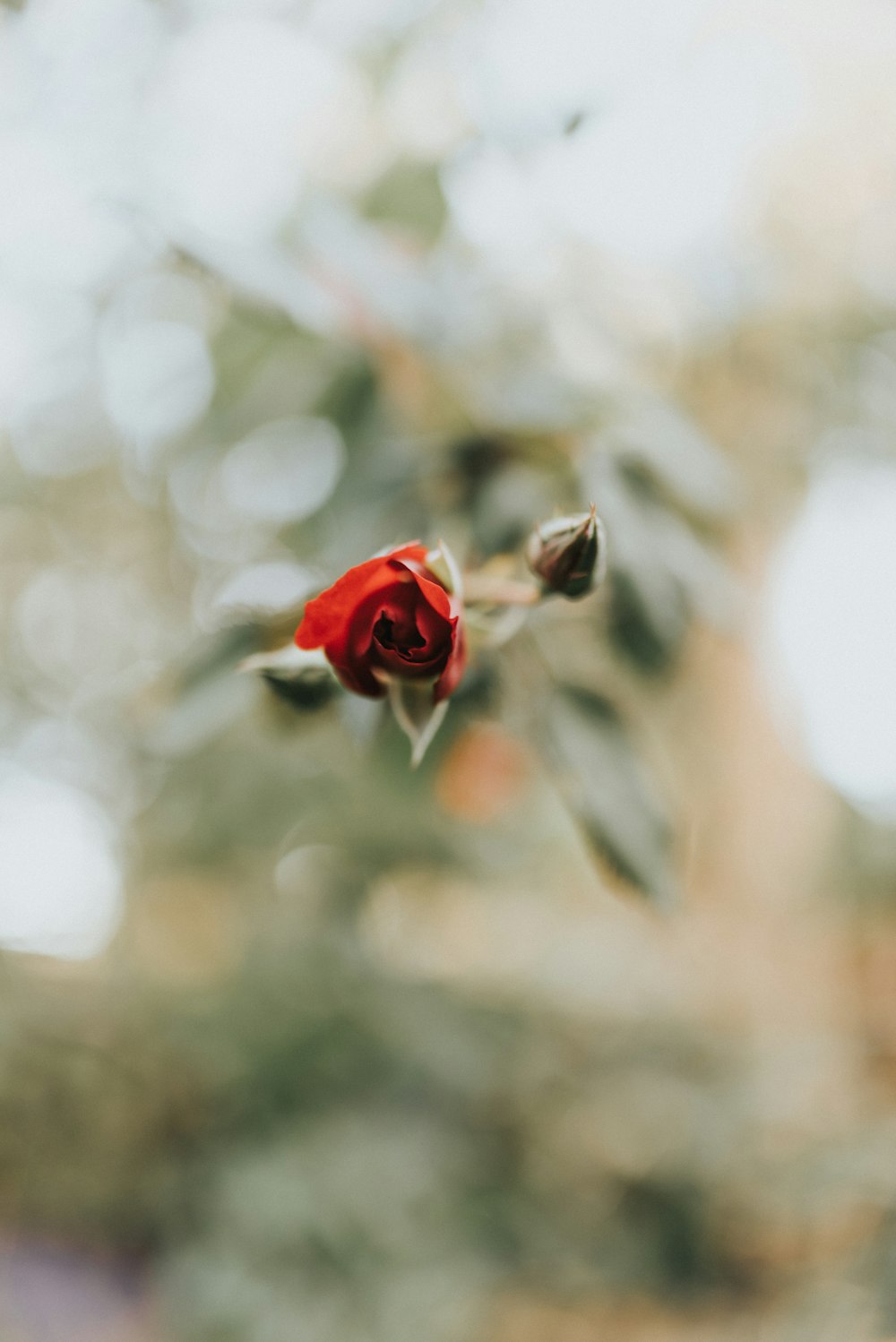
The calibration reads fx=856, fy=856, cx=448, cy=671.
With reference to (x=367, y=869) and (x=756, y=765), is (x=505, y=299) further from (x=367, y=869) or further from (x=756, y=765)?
(x=756, y=765)

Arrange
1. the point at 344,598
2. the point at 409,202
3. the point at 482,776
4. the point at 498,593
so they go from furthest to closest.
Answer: the point at 409,202, the point at 482,776, the point at 498,593, the point at 344,598

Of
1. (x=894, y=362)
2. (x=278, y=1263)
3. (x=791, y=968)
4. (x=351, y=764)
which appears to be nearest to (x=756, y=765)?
(x=791, y=968)

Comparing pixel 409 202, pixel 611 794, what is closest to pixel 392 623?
pixel 611 794

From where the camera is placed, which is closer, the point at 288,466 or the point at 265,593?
the point at 265,593

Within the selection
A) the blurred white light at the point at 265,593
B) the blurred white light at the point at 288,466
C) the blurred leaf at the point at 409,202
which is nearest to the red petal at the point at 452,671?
the blurred white light at the point at 265,593

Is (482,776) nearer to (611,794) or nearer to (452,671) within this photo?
(611,794)

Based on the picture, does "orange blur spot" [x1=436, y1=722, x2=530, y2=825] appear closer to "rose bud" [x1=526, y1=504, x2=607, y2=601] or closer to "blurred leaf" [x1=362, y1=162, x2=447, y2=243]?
"rose bud" [x1=526, y1=504, x2=607, y2=601]

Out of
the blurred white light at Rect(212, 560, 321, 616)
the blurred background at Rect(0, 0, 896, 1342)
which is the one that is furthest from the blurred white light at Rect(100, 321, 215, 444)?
the blurred white light at Rect(212, 560, 321, 616)
